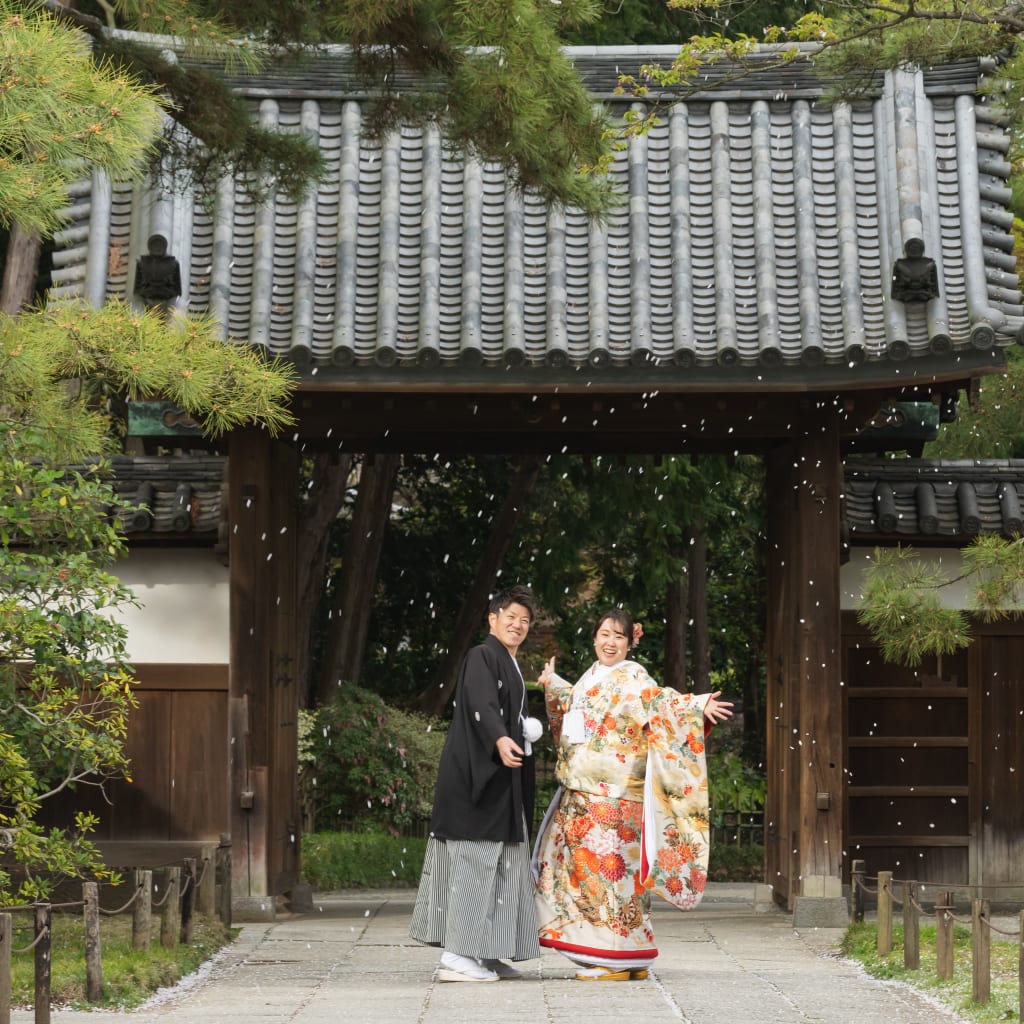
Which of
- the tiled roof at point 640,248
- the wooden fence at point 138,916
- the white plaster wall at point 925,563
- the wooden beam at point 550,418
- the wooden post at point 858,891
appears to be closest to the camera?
the wooden fence at point 138,916

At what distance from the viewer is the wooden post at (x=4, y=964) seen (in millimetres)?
5535

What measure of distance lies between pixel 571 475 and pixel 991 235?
22.7ft

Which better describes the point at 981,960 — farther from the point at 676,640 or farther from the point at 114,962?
the point at 676,640

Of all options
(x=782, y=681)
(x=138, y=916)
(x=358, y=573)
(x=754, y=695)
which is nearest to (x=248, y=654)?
(x=138, y=916)

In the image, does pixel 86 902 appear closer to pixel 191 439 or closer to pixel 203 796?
pixel 203 796

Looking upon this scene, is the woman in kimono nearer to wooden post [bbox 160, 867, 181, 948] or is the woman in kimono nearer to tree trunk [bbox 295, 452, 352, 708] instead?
wooden post [bbox 160, 867, 181, 948]

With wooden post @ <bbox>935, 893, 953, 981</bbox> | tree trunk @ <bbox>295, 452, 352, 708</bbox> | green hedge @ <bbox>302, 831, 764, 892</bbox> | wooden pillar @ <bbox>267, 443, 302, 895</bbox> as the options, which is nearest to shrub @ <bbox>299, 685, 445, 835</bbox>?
green hedge @ <bbox>302, 831, 764, 892</bbox>

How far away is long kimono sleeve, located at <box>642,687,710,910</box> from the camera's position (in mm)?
7699

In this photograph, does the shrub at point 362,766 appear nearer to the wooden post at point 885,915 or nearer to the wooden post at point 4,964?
the wooden post at point 885,915

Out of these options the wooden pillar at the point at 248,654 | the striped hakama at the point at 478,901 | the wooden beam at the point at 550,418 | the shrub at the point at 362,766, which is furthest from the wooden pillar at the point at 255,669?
the shrub at the point at 362,766

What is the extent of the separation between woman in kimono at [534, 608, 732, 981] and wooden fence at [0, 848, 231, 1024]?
1821 mm

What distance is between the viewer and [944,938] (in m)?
7.45

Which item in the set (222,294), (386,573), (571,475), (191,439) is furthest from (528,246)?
(386,573)

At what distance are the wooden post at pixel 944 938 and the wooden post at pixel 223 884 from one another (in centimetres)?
396
